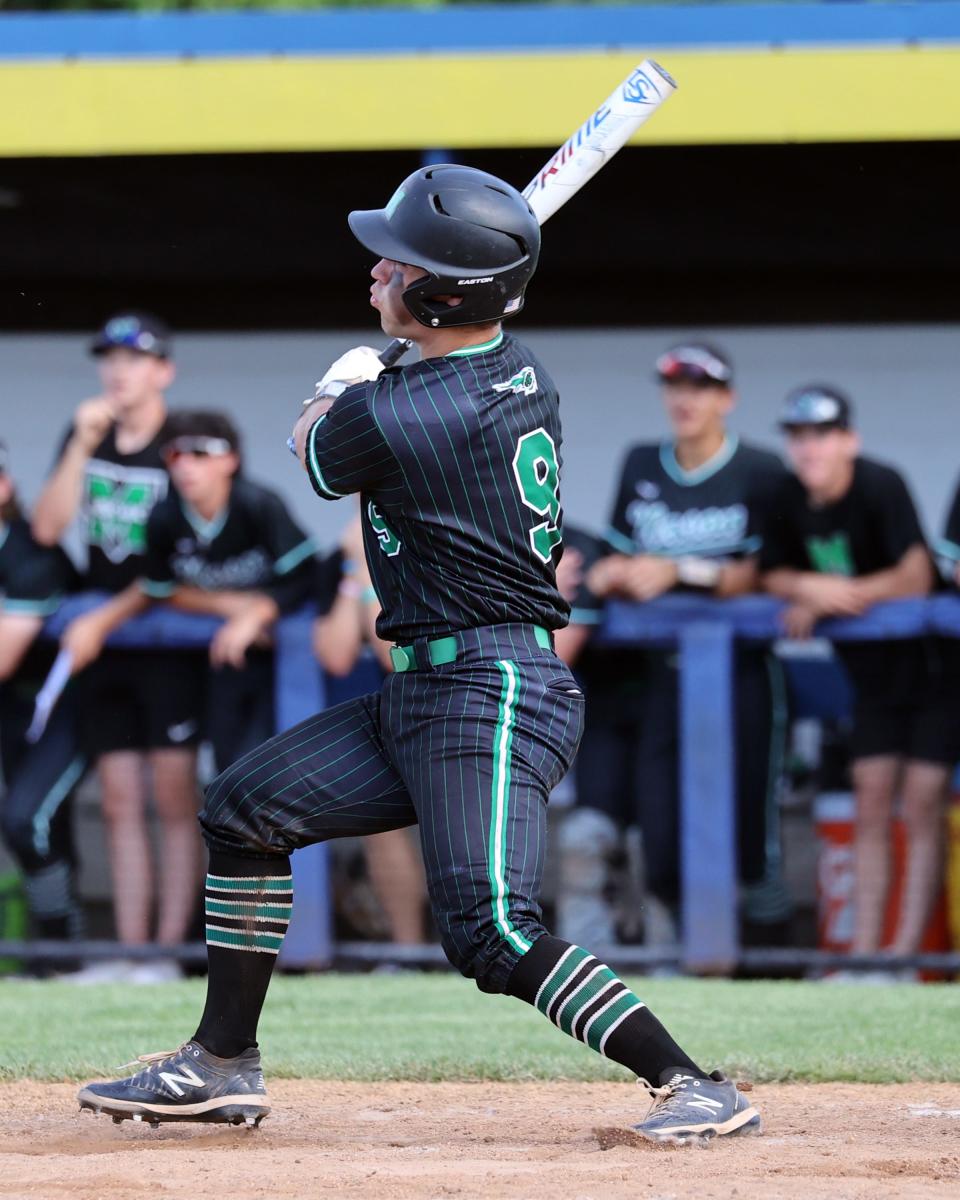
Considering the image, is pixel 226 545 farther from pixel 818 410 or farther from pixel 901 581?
pixel 901 581

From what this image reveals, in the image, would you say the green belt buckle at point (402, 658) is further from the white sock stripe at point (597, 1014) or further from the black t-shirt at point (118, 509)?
the black t-shirt at point (118, 509)

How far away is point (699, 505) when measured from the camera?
6.20 meters

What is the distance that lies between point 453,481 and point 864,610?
10.1ft

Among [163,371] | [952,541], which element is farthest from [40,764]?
[952,541]

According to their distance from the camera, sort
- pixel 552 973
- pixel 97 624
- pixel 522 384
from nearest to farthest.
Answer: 1. pixel 552 973
2. pixel 522 384
3. pixel 97 624

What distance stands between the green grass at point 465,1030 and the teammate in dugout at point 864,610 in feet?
1.41

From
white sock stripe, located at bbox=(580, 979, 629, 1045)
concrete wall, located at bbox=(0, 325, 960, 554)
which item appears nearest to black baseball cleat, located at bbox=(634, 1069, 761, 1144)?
white sock stripe, located at bbox=(580, 979, 629, 1045)

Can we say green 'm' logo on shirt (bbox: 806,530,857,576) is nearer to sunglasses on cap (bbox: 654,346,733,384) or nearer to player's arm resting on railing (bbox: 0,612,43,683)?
sunglasses on cap (bbox: 654,346,733,384)

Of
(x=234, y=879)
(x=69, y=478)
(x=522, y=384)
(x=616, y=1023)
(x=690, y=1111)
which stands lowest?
(x=690, y=1111)

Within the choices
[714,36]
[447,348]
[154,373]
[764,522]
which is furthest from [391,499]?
[714,36]

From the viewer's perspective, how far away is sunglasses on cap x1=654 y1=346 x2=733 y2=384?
20.5ft

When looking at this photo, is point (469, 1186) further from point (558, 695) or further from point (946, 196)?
point (946, 196)

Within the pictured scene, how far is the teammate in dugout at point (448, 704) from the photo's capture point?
10.0 feet

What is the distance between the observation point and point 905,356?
330 inches
